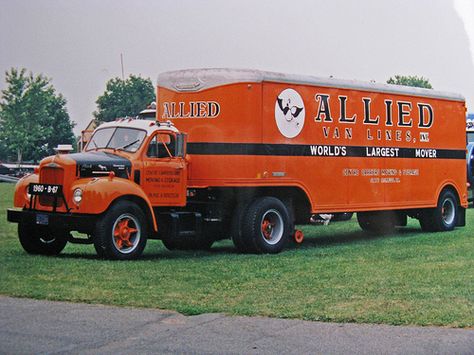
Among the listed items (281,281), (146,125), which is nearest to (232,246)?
(146,125)

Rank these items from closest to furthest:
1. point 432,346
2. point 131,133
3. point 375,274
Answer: point 432,346 < point 375,274 < point 131,133

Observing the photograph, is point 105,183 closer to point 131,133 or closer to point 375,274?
point 131,133

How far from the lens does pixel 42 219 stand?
14188mm

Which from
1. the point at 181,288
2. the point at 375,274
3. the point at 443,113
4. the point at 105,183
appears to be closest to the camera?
the point at 181,288

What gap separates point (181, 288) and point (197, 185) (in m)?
4.55

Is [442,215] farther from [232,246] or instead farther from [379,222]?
[232,246]

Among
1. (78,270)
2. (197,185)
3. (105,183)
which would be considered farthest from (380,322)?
(197,185)

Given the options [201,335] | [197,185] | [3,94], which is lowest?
[201,335]

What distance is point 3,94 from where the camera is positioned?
1414cm

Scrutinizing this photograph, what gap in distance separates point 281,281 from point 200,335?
3474 mm

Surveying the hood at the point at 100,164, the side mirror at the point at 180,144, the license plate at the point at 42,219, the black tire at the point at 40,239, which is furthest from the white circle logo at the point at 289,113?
the license plate at the point at 42,219

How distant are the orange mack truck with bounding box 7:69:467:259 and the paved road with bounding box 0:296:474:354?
15.0ft

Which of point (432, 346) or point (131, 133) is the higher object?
point (131, 133)

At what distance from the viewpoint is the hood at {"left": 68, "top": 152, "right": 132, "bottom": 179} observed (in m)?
14.3
